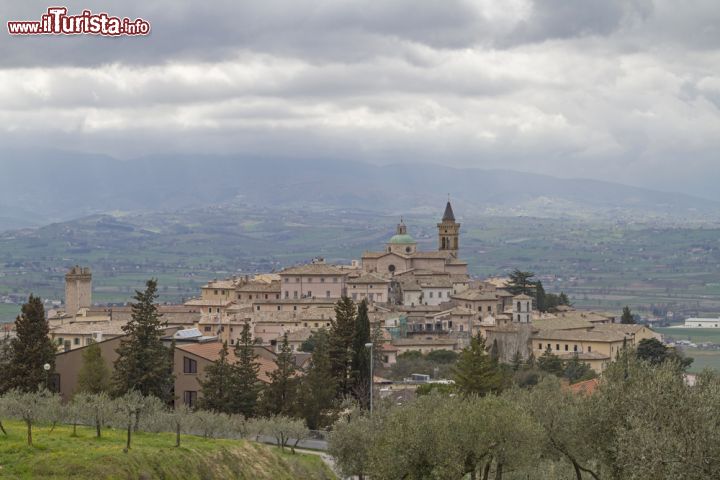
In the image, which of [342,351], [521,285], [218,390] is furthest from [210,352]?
[521,285]

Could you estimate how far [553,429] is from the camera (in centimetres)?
3922

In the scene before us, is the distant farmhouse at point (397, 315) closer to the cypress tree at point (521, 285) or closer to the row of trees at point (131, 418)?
the cypress tree at point (521, 285)

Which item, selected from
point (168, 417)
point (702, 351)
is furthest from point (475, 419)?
point (702, 351)

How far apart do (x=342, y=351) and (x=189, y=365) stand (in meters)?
8.46

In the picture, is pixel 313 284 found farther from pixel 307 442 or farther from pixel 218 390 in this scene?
pixel 307 442

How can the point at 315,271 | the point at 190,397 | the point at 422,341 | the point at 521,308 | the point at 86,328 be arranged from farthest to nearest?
the point at 315,271
the point at 521,308
the point at 86,328
the point at 422,341
the point at 190,397

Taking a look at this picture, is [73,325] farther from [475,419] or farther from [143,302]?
[475,419]

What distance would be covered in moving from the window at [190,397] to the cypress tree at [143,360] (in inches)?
95.3

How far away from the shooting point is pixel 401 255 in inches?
4887

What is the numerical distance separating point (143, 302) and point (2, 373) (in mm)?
6859

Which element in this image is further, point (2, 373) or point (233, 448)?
point (2, 373)

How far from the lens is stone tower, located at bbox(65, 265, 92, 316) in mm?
129000

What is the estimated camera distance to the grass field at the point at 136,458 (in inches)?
1335

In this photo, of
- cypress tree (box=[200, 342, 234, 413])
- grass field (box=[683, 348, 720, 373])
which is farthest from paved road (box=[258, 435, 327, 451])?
grass field (box=[683, 348, 720, 373])
